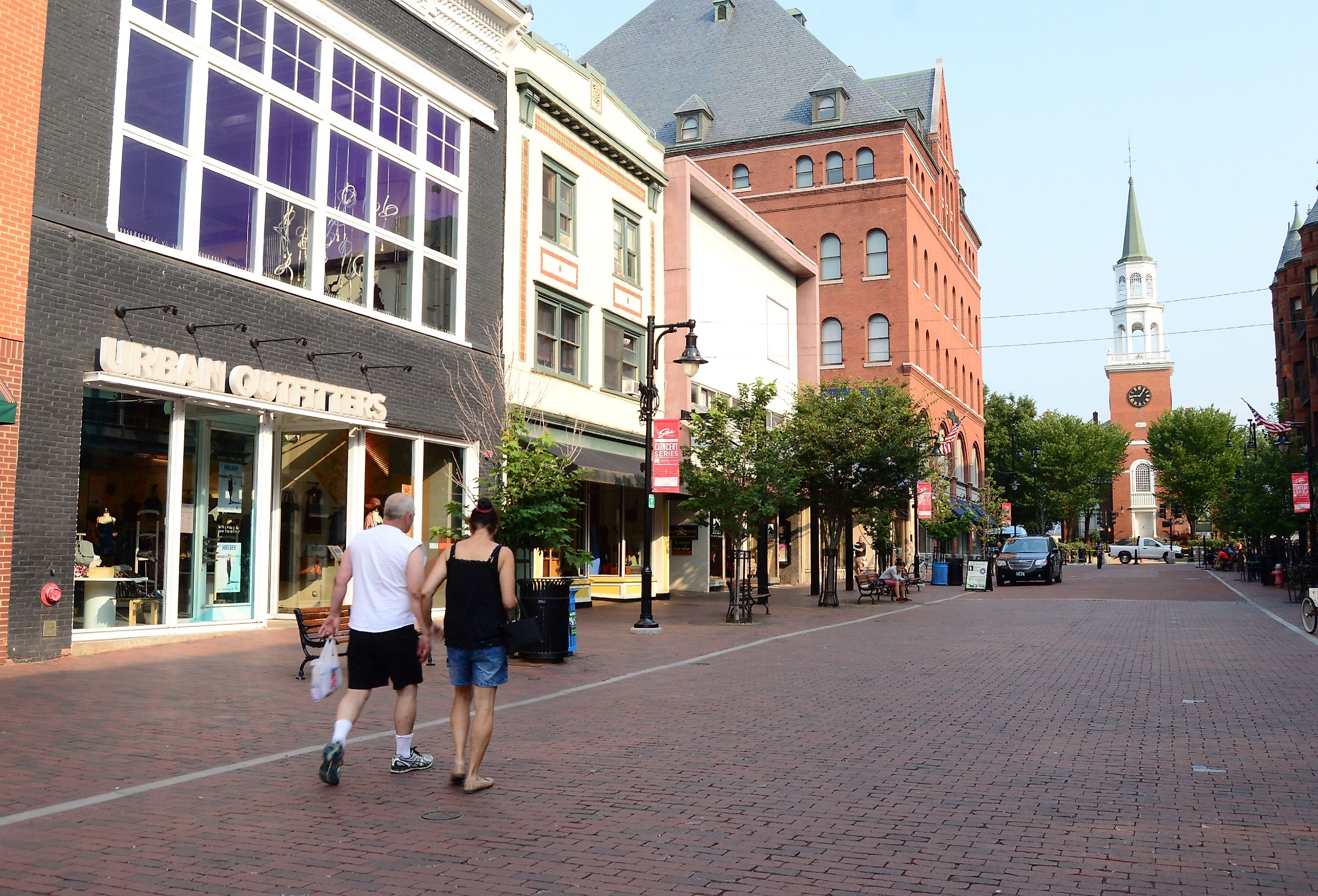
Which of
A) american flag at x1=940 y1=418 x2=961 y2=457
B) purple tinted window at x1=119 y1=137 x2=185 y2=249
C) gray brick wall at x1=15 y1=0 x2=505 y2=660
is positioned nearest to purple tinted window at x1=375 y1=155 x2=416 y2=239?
gray brick wall at x1=15 y1=0 x2=505 y2=660

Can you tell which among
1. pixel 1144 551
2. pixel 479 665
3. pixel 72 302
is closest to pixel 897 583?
pixel 72 302

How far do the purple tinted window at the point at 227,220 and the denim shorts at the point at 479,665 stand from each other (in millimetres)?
10344

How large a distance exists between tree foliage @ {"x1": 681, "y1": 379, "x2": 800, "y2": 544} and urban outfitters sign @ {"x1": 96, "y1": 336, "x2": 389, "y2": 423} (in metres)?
7.53

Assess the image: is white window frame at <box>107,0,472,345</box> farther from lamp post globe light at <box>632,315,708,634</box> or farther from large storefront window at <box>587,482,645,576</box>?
large storefront window at <box>587,482,645,576</box>

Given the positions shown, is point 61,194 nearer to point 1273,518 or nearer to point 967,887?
point 967,887

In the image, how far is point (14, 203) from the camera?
12734 mm

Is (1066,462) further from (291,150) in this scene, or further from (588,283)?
(291,150)

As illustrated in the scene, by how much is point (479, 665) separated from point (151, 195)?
1039 cm

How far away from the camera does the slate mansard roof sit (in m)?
53.5

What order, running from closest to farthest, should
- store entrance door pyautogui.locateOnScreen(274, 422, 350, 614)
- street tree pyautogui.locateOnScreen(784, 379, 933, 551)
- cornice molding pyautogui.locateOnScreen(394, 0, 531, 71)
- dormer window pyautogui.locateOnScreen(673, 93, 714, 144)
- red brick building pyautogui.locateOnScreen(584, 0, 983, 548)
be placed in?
1. store entrance door pyautogui.locateOnScreen(274, 422, 350, 614)
2. cornice molding pyautogui.locateOnScreen(394, 0, 531, 71)
3. street tree pyautogui.locateOnScreen(784, 379, 933, 551)
4. red brick building pyautogui.locateOnScreen(584, 0, 983, 548)
5. dormer window pyautogui.locateOnScreen(673, 93, 714, 144)

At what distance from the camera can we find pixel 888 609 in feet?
88.1

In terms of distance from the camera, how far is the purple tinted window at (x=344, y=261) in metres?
18.0

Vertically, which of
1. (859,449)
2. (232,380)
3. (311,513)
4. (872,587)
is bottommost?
(872,587)

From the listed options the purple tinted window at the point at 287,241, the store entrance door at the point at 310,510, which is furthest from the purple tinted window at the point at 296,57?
the store entrance door at the point at 310,510
